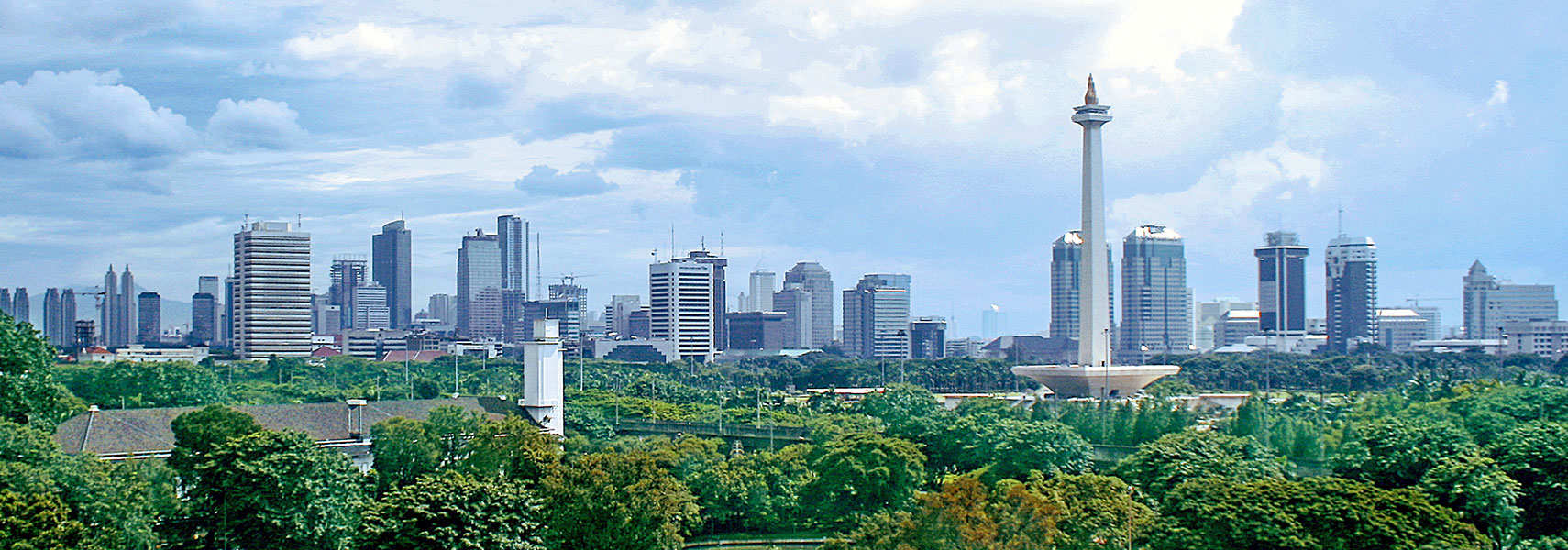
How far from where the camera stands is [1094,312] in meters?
89.0

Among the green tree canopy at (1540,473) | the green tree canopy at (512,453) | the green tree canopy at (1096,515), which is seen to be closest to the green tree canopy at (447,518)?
the green tree canopy at (512,453)

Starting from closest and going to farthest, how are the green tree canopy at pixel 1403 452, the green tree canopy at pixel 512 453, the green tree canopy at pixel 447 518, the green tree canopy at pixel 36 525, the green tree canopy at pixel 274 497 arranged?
the green tree canopy at pixel 36 525 < the green tree canopy at pixel 447 518 < the green tree canopy at pixel 274 497 < the green tree canopy at pixel 1403 452 < the green tree canopy at pixel 512 453

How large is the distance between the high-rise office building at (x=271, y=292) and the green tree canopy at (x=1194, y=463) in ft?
440

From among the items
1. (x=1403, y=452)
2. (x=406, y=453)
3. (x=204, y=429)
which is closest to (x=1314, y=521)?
(x=1403, y=452)

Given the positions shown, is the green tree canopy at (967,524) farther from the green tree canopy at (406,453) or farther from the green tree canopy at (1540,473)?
the green tree canopy at (406,453)

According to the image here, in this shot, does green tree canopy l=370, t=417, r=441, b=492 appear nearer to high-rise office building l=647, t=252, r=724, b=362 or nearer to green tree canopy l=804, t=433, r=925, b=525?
green tree canopy l=804, t=433, r=925, b=525

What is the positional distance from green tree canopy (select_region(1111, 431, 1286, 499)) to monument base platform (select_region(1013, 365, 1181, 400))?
43.5 m

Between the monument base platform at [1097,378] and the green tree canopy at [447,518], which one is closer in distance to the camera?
the green tree canopy at [447,518]

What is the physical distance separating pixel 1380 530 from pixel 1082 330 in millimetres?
61404

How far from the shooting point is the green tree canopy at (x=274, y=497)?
113ft

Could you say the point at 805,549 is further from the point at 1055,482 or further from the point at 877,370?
the point at 877,370

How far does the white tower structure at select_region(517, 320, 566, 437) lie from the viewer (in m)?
57.7

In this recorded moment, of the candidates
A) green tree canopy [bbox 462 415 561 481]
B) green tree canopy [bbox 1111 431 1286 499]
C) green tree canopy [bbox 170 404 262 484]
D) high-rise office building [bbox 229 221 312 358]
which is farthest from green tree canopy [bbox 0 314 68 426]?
high-rise office building [bbox 229 221 312 358]

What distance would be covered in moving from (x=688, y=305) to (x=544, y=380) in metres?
134
